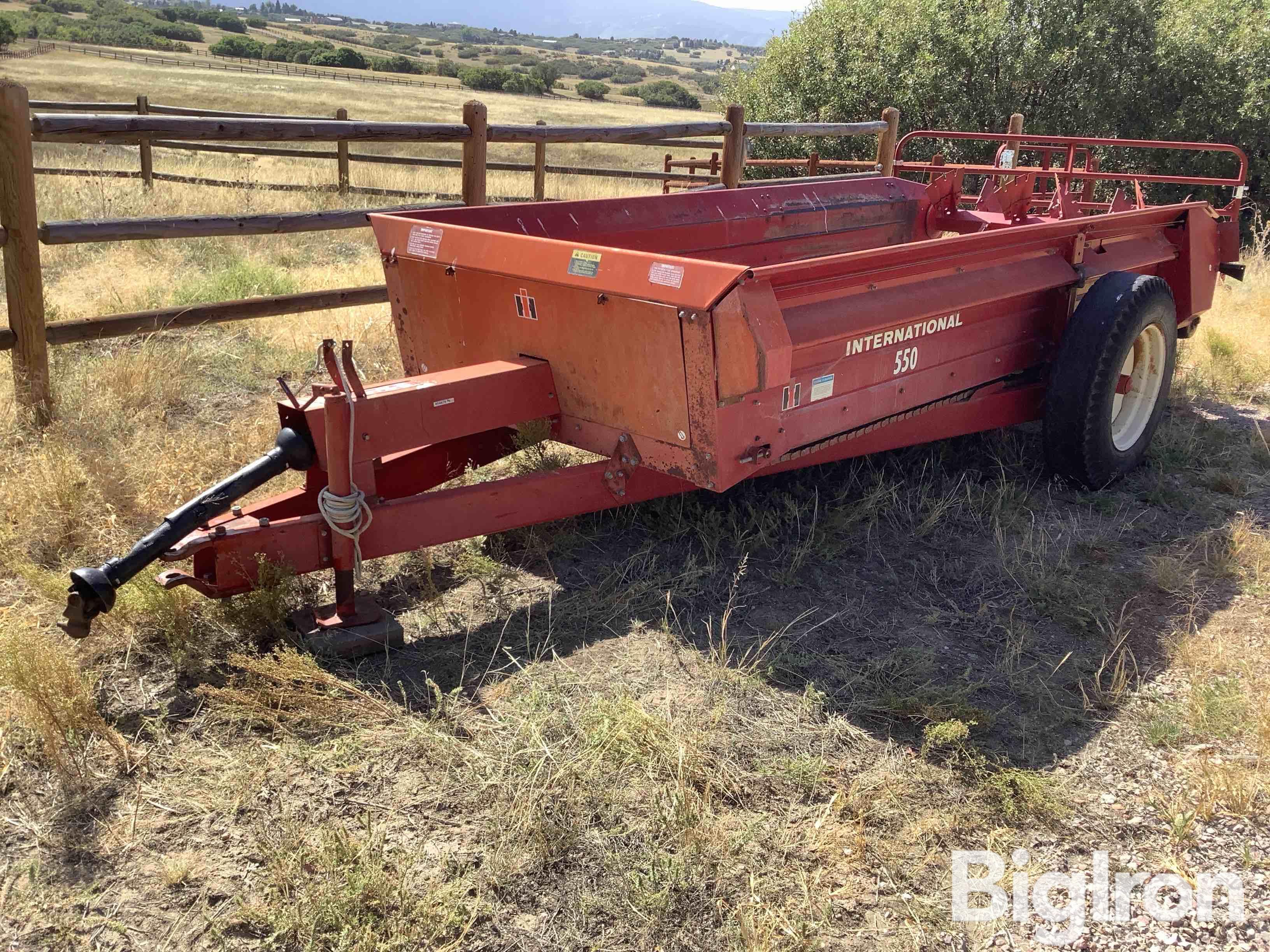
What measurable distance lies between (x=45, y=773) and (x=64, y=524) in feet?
4.96

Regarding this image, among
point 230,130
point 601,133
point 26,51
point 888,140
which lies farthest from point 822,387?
point 26,51

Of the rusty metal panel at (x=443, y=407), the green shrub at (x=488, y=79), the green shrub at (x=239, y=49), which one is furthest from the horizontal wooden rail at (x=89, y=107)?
the green shrub at (x=239, y=49)

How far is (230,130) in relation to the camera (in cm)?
536

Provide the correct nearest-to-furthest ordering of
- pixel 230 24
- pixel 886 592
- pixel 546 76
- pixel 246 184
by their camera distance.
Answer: pixel 886 592, pixel 246 184, pixel 546 76, pixel 230 24

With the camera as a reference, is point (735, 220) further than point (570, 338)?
Yes

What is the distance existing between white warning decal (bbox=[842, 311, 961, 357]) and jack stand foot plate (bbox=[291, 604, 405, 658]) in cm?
194

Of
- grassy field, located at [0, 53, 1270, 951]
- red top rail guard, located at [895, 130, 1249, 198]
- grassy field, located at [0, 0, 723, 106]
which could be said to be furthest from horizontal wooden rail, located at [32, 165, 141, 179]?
grassy field, located at [0, 0, 723, 106]

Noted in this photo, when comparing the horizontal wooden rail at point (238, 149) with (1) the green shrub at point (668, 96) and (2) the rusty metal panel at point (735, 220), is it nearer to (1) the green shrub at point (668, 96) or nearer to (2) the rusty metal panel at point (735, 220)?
(2) the rusty metal panel at point (735, 220)

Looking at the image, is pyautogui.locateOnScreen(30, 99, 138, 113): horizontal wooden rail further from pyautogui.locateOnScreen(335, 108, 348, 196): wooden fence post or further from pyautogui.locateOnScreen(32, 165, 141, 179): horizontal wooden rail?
pyautogui.locateOnScreen(335, 108, 348, 196): wooden fence post

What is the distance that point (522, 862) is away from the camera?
105 inches

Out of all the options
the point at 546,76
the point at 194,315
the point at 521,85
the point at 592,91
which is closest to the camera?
the point at 194,315

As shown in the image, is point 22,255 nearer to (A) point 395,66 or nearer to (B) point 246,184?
(B) point 246,184

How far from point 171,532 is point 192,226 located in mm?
2948

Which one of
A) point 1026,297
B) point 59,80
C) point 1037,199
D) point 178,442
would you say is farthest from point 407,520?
point 59,80
